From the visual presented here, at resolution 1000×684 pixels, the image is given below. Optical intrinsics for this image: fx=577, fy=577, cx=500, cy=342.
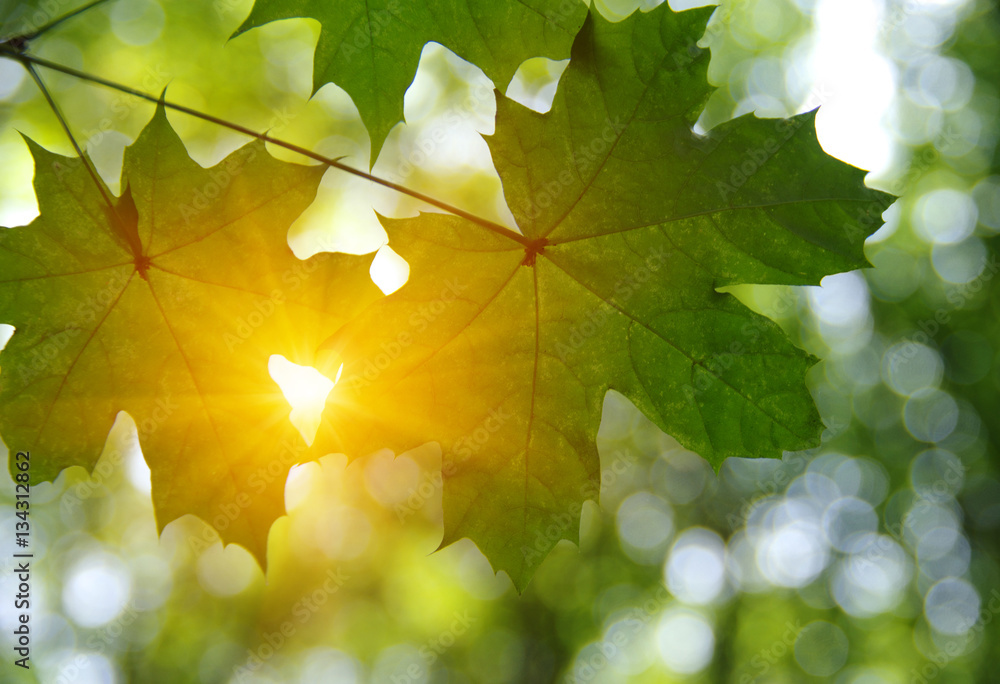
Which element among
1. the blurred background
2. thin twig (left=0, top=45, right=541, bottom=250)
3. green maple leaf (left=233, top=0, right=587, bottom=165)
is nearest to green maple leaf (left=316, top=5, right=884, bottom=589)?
thin twig (left=0, top=45, right=541, bottom=250)

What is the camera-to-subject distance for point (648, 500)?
17.9m

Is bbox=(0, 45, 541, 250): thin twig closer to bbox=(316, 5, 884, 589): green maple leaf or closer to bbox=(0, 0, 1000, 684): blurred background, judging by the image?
bbox=(316, 5, 884, 589): green maple leaf

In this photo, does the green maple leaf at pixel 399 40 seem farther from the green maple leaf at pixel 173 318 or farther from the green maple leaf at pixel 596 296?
the green maple leaf at pixel 173 318

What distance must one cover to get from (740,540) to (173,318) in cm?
1862

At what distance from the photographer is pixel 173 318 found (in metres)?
1.61

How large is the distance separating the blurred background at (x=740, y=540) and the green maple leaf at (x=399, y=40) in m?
9.32

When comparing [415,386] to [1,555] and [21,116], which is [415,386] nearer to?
[21,116]

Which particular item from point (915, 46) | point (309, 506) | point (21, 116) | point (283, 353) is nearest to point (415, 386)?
point (283, 353)

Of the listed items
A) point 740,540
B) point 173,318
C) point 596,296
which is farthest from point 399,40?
point 740,540

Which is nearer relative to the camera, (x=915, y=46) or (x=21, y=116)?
(x=21, y=116)

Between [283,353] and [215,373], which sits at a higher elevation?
[215,373]

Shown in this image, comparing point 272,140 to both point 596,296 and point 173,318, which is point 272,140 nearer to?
point 173,318

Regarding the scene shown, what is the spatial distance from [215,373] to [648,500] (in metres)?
17.9

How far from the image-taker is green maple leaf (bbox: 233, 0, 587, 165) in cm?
155
